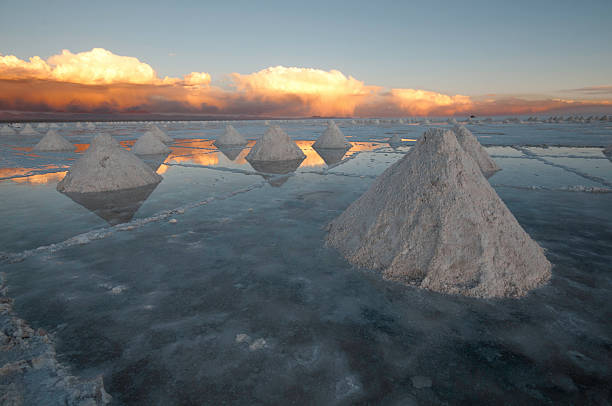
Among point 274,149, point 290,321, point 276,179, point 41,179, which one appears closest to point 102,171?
point 41,179

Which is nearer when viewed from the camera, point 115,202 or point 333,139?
point 115,202

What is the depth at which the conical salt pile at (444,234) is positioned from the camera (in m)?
3.82

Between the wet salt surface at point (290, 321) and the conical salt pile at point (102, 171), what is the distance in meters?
3.34

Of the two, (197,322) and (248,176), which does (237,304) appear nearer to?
(197,322)

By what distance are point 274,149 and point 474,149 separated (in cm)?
911

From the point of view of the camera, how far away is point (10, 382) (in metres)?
2.50

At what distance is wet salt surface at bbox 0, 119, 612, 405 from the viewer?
2.46 metres

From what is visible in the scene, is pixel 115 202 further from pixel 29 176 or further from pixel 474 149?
pixel 474 149

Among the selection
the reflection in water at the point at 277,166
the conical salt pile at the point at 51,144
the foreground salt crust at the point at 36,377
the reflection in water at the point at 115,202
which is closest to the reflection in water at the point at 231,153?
the reflection in water at the point at 277,166

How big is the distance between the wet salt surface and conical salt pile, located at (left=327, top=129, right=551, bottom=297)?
10.3 inches

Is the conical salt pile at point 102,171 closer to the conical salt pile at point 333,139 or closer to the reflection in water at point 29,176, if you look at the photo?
the reflection in water at point 29,176

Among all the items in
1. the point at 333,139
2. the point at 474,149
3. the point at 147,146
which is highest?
the point at 474,149

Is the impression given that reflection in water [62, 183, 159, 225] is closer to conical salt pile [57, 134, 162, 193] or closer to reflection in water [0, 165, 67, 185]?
conical salt pile [57, 134, 162, 193]

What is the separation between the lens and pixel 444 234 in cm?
400
